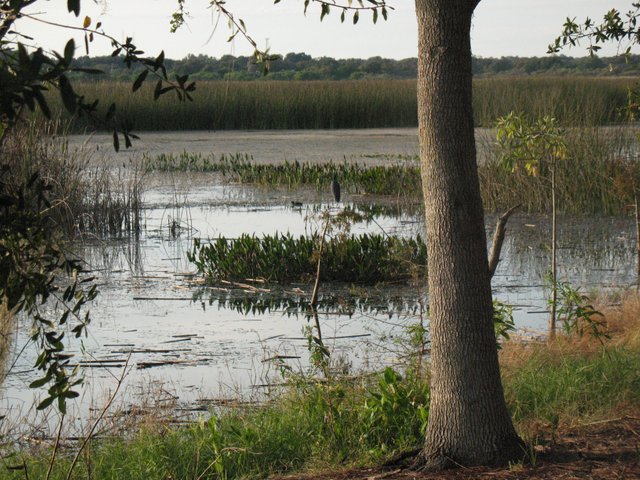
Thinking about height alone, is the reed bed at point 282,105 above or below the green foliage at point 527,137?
above

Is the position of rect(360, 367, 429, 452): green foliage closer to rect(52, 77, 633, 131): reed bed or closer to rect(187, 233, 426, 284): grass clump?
rect(187, 233, 426, 284): grass clump

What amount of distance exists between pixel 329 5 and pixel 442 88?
83 cm

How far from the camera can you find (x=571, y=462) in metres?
3.89

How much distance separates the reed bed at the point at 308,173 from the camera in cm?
1617

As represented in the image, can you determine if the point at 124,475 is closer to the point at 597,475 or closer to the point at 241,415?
the point at 241,415

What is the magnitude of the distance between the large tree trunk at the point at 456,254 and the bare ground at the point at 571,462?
110 millimetres

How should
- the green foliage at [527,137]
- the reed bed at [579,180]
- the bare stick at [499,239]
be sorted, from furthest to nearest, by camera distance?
the reed bed at [579,180] → the green foliage at [527,137] → the bare stick at [499,239]

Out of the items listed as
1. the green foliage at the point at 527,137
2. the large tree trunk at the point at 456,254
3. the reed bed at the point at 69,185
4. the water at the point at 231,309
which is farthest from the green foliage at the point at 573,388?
the reed bed at the point at 69,185

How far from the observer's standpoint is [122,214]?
1300 centimetres

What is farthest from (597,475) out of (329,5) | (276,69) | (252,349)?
(276,69)

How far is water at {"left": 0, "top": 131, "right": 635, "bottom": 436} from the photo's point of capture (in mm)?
6234

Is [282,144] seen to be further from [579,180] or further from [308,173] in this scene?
[579,180]

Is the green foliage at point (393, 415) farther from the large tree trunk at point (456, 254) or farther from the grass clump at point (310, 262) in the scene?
the grass clump at point (310, 262)

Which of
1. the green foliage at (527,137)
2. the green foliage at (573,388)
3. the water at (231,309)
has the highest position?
the green foliage at (527,137)
